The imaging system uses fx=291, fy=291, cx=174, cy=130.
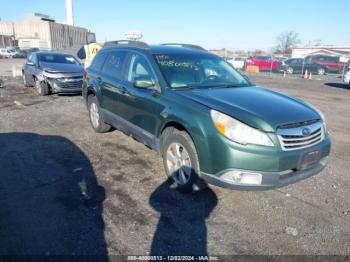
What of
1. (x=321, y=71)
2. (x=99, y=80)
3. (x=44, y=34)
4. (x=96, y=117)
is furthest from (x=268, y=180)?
(x=44, y=34)

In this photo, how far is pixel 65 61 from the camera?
37.4 ft

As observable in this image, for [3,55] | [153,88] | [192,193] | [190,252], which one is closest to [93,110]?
[153,88]

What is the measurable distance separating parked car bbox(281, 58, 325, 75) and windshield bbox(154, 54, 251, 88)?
83.8 ft

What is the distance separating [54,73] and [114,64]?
5787 mm

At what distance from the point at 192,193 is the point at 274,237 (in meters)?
1.12

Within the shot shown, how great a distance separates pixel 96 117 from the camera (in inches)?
241

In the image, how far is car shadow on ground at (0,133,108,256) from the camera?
2760 mm

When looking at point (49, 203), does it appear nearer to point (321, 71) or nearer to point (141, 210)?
point (141, 210)

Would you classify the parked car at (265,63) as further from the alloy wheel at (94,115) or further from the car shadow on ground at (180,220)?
the car shadow on ground at (180,220)

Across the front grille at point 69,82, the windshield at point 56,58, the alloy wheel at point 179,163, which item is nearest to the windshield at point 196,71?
the alloy wheel at point 179,163

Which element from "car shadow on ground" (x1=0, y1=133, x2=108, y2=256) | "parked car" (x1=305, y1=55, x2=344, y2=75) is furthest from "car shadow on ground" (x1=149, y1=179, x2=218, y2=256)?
"parked car" (x1=305, y1=55, x2=344, y2=75)

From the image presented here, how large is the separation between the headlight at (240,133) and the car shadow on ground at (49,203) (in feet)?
5.42

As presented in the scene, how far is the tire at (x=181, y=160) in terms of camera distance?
346 centimetres

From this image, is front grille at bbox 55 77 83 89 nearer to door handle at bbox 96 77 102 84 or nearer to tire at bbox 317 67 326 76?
door handle at bbox 96 77 102 84
